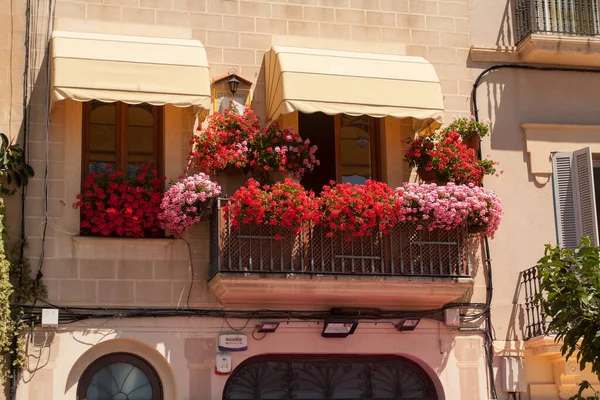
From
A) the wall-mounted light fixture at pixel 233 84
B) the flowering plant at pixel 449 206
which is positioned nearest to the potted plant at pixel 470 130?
the flowering plant at pixel 449 206

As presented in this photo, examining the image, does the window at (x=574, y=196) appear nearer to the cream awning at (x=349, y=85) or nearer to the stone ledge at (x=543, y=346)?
the stone ledge at (x=543, y=346)

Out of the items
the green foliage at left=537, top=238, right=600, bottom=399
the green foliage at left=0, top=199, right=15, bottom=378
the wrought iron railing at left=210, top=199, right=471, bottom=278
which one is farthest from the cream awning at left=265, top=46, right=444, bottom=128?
the green foliage at left=0, top=199, right=15, bottom=378

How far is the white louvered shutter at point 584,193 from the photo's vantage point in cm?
1448

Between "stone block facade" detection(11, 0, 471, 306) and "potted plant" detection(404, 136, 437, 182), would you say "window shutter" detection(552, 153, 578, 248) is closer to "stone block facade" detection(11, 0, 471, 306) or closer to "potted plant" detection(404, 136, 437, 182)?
"stone block facade" detection(11, 0, 471, 306)

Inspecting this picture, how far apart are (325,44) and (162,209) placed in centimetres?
319

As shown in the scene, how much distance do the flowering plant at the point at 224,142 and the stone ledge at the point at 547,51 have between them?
341 centimetres

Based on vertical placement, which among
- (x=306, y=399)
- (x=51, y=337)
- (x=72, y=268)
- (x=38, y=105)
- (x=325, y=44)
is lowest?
(x=306, y=399)

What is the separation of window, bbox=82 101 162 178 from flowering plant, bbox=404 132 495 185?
10.6ft

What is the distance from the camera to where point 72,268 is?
509 inches

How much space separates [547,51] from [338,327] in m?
4.67

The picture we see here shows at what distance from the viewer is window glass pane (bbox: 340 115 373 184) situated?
567 inches

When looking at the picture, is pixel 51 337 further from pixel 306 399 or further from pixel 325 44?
pixel 325 44

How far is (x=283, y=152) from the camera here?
529 inches

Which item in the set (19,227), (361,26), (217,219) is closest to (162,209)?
(217,219)
